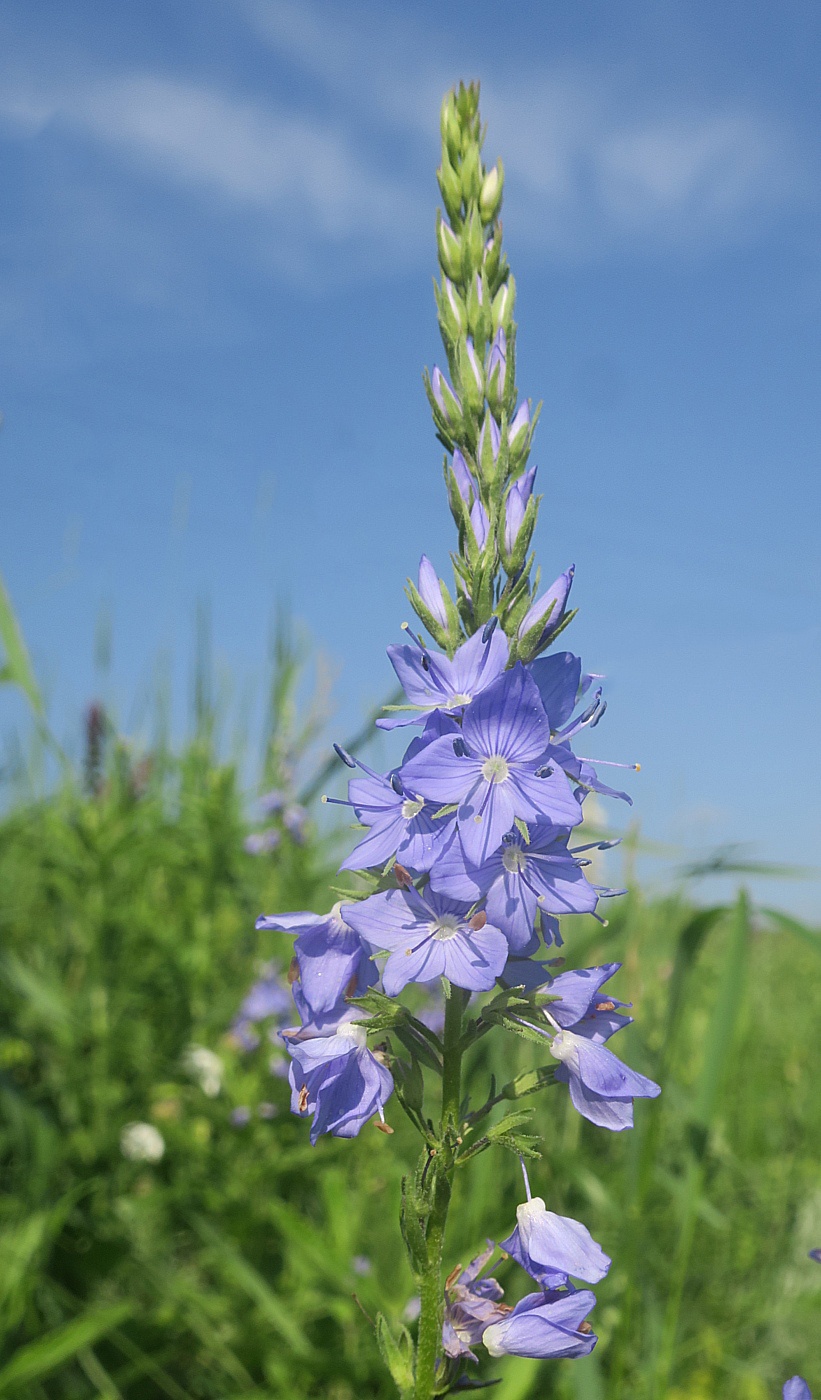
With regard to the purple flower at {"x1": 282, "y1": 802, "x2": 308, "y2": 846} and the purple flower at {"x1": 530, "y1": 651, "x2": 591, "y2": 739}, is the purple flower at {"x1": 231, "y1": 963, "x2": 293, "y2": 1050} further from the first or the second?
the purple flower at {"x1": 530, "y1": 651, "x2": 591, "y2": 739}

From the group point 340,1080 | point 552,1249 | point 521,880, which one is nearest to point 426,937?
point 521,880

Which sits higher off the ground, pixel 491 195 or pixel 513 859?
pixel 491 195

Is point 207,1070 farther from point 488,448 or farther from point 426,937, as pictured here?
point 488,448

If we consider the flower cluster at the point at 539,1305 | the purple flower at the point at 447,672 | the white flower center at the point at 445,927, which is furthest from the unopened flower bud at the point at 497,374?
the flower cluster at the point at 539,1305

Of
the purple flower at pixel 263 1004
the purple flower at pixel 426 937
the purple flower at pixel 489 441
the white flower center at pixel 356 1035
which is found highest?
the purple flower at pixel 489 441

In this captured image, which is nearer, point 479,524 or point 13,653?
point 479,524

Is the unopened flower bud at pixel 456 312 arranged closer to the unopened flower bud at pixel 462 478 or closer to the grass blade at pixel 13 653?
the unopened flower bud at pixel 462 478

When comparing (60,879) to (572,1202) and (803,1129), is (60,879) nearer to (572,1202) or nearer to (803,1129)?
(572,1202)
